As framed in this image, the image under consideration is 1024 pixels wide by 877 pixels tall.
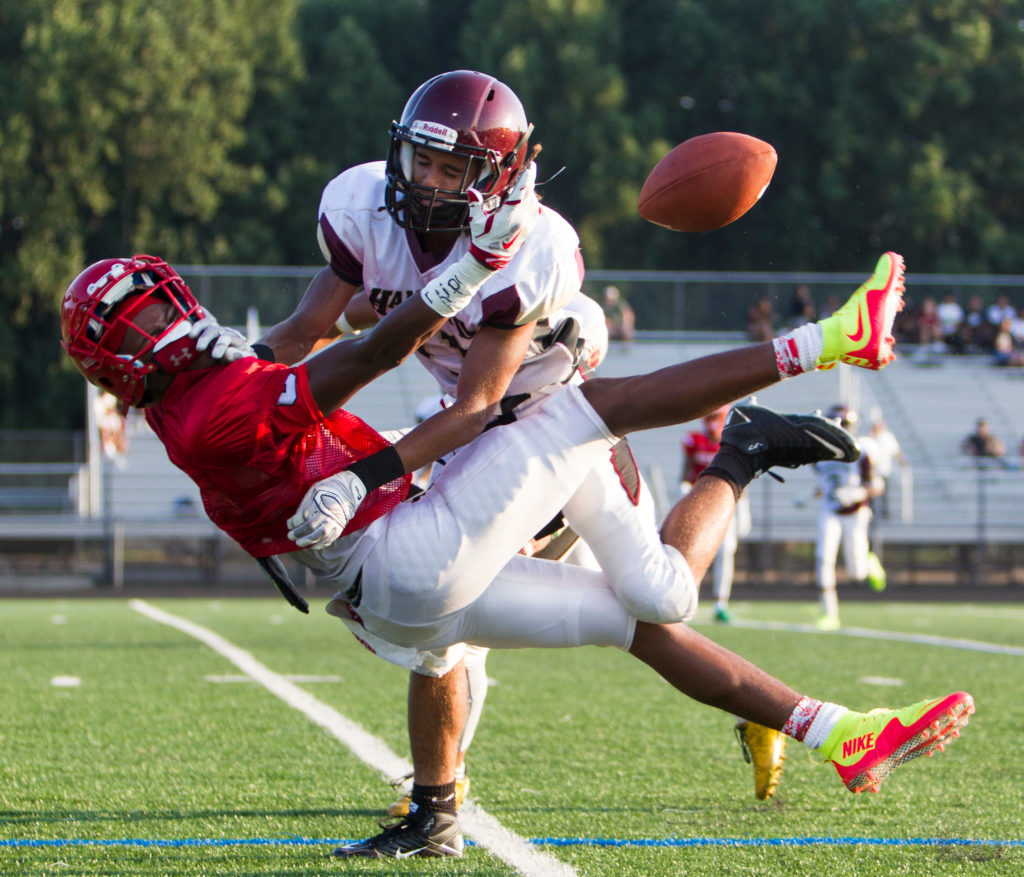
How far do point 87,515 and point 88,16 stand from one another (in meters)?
9.95

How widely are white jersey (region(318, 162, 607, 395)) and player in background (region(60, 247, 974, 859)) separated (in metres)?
0.21

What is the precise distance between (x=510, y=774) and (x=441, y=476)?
4.26ft

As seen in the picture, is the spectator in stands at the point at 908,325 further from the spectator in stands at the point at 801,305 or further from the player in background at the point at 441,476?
the player in background at the point at 441,476

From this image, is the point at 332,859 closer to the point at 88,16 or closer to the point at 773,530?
the point at 773,530

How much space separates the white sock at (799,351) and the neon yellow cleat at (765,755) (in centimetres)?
92

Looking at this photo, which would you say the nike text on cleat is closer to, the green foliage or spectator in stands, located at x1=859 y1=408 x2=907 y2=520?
spectator in stands, located at x1=859 y1=408 x2=907 y2=520

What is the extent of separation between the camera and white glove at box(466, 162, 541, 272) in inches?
104

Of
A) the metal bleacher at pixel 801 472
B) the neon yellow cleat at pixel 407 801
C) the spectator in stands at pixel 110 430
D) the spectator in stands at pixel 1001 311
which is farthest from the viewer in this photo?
the spectator in stands at pixel 1001 311

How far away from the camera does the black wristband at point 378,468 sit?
8.77ft

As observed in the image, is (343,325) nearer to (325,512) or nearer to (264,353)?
(264,353)

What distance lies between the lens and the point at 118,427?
48.2 ft

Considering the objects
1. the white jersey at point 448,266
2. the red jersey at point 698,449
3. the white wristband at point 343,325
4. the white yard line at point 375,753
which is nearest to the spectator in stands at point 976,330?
the red jersey at point 698,449

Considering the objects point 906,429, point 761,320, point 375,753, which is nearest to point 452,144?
point 375,753

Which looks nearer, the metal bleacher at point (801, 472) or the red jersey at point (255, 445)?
the red jersey at point (255, 445)
